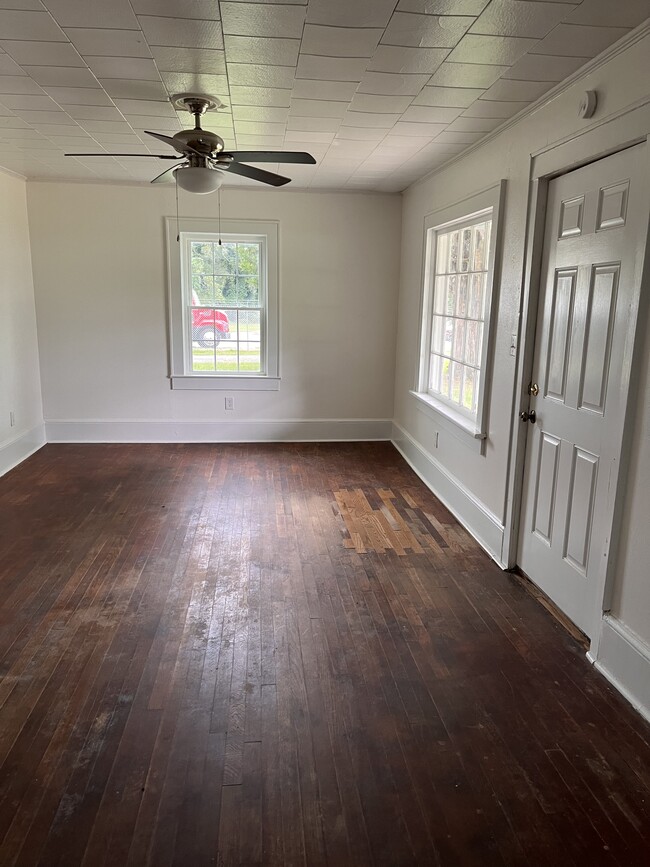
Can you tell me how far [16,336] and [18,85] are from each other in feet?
9.39

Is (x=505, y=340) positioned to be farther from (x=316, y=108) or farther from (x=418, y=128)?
(x=316, y=108)

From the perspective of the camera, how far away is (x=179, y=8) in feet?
7.08

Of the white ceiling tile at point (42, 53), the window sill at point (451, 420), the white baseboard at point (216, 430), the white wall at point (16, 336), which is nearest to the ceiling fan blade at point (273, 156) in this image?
the white ceiling tile at point (42, 53)

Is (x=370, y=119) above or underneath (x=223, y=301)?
above

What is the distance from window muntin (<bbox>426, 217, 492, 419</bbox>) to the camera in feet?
13.6

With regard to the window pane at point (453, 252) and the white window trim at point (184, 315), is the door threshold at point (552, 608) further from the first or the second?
the white window trim at point (184, 315)

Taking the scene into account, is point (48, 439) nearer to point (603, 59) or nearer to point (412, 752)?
point (412, 752)

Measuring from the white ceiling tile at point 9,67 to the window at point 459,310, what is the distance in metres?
2.60

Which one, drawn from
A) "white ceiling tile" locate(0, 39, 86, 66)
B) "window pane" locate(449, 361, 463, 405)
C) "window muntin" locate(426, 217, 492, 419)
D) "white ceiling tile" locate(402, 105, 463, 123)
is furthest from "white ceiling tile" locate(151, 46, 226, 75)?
"window pane" locate(449, 361, 463, 405)

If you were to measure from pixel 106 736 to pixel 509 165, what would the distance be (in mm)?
3495

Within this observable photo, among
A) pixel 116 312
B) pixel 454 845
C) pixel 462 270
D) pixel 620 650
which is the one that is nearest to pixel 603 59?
pixel 462 270

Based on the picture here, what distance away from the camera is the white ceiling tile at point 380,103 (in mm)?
3076

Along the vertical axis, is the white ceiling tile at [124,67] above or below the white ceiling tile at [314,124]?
below

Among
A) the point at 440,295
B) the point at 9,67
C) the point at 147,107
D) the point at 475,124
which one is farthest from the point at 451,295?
the point at 9,67
